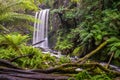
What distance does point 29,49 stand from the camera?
15.9 feet

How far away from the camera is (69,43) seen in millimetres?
11320

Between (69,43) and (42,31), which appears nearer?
(69,43)

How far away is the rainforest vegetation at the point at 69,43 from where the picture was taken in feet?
12.0

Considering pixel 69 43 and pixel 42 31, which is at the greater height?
pixel 42 31

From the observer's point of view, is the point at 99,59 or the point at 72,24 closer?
the point at 99,59

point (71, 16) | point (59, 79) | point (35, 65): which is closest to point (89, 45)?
point (71, 16)

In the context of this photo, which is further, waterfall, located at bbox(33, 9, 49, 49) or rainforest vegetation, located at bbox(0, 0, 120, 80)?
waterfall, located at bbox(33, 9, 49, 49)

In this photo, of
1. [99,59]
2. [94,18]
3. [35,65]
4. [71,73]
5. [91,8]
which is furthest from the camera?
[91,8]

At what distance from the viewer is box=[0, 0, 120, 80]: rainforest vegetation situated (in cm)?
366

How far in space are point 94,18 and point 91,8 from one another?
97 cm

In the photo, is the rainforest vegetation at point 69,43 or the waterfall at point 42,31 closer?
the rainforest vegetation at point 69,43

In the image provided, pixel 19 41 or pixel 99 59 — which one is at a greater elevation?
pixel 19 41

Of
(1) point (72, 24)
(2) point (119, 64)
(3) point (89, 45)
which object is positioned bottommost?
(2) point (119, 64)

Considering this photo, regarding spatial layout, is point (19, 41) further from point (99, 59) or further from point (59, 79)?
point (99, 59)
